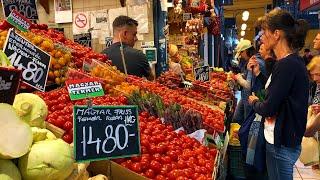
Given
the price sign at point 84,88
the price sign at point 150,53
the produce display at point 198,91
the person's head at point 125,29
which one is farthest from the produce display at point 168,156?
the price sign at point 150,53

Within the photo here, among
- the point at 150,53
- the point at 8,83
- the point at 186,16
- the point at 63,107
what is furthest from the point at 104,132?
the point at 186,16

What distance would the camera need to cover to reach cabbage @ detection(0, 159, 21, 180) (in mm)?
1104

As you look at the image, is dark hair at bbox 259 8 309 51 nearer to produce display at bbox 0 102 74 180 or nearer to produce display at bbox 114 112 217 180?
produce display at bbox 114 112 217 180

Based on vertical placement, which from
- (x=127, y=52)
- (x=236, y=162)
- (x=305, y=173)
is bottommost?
(x=305, y=173)

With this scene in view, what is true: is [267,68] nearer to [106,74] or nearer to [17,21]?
[106,74]

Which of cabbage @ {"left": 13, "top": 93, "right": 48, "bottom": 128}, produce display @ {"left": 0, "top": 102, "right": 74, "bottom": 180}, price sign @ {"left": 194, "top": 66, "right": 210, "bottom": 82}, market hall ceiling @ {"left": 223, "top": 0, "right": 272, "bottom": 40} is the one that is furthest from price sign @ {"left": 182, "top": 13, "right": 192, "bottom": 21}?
market hall ceiling @ {"left": 223, "top": 0, "right": 272, "bottom": 40}

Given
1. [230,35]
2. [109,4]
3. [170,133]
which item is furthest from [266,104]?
[230,35]

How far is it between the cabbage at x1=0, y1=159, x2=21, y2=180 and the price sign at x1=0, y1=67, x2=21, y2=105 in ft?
0.63

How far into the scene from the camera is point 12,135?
1137 millimetres

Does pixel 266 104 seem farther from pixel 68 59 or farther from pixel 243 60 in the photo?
pixel 243 60

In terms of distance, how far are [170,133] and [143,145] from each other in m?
0.44

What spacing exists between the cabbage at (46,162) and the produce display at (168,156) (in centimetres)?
77

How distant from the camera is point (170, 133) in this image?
2732mm

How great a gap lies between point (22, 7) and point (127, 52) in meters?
1.45
